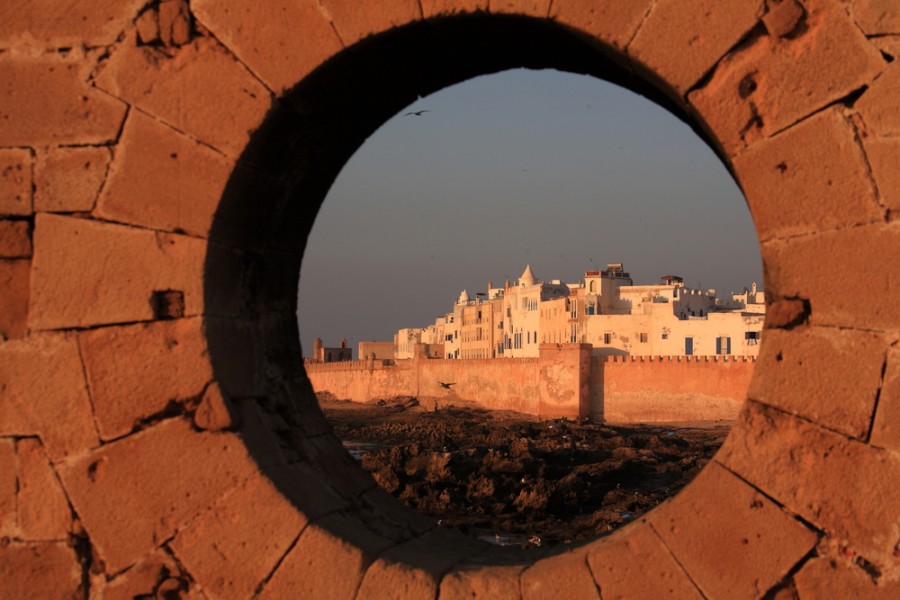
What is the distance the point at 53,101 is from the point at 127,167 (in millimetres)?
369

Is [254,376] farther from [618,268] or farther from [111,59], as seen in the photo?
[618,268]

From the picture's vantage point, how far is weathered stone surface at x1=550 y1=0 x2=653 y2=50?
288cm

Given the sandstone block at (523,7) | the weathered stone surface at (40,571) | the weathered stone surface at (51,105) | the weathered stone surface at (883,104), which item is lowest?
the weathered stone surface at (40,571)

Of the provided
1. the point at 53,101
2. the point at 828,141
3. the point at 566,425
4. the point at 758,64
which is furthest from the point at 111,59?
the point at 566,425

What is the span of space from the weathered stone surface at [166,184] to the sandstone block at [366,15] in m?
0.58

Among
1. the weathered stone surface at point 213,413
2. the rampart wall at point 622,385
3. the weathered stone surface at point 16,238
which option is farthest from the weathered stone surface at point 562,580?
the rampart wall at point 622,385

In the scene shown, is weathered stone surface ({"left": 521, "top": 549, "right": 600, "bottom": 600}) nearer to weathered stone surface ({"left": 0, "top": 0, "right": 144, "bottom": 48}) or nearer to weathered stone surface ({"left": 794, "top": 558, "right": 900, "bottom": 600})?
weathered stone surface ({"left": 794, "top": 558, "right": 900, "bottom": 600})

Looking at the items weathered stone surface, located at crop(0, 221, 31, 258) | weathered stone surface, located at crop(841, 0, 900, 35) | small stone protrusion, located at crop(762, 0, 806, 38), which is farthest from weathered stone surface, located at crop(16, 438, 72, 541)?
weathered stone surface, located at crop(841, 0, 900, 35)

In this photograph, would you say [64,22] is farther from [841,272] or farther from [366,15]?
[841,272]

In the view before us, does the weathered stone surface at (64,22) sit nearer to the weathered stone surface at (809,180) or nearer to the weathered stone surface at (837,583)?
the weathered stone surface at (809,180)

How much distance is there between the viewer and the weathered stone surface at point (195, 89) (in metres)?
3.19

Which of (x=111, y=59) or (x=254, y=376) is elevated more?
(x=111, y=59)

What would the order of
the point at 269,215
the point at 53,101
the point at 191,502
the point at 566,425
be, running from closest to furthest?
the point at 191,502 → the point at 53,101 → the point at 269,215 → the point at 566,425

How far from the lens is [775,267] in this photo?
2814 mm
